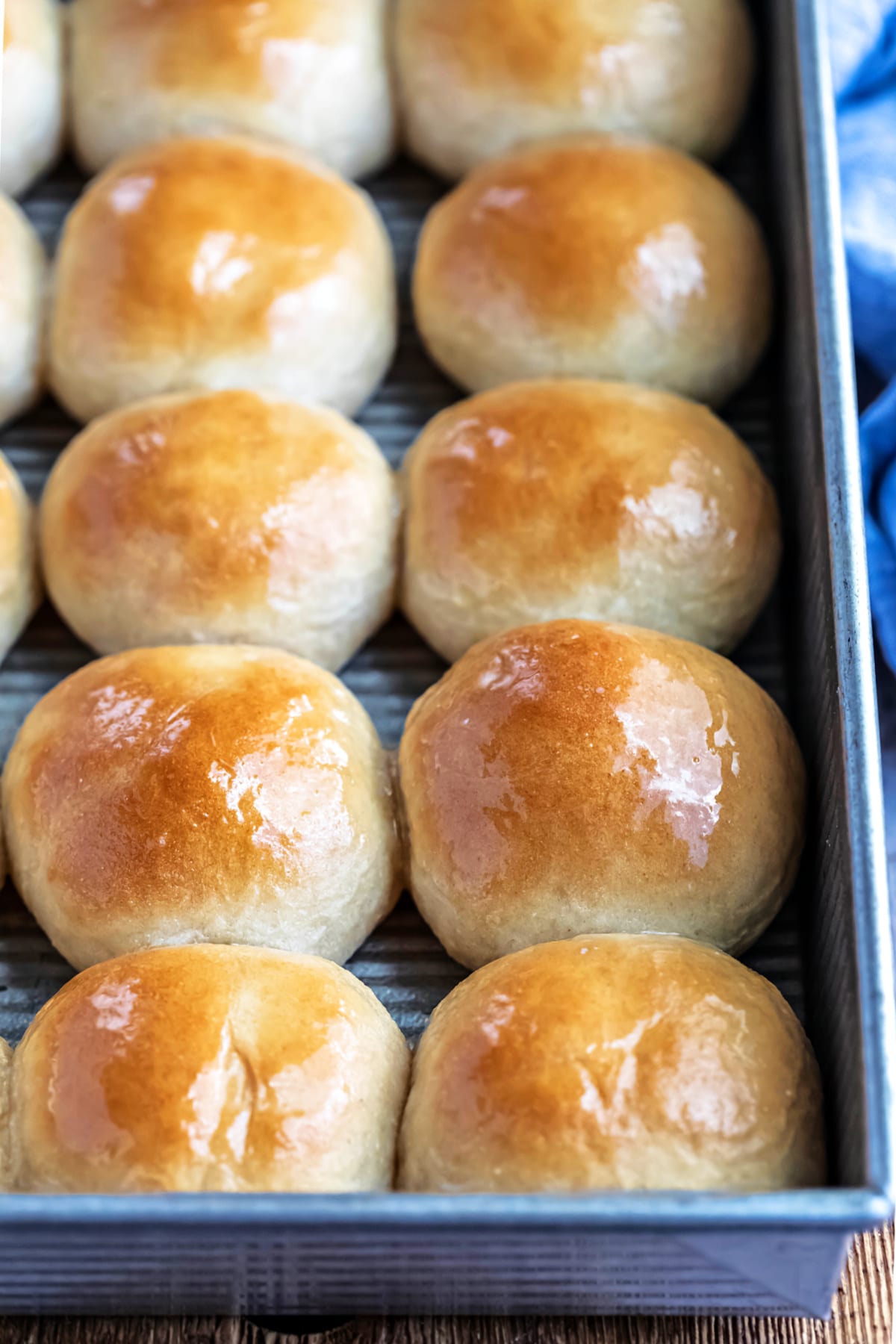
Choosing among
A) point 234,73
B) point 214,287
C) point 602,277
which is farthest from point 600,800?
point 234,73

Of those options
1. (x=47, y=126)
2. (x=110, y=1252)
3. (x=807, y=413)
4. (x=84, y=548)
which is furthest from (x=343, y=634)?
(x=47, y=126)

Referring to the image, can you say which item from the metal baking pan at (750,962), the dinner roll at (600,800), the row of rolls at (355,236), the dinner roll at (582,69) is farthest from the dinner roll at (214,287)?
the dinner roll at (600,800)

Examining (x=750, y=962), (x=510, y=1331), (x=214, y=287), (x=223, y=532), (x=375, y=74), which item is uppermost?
(x=375, y=74)

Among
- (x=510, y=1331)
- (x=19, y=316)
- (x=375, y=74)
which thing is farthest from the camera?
(x=375, y=74)

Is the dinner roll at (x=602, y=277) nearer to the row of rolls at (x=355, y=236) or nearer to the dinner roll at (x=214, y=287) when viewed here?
the row of rolls at (x=355, y=236)

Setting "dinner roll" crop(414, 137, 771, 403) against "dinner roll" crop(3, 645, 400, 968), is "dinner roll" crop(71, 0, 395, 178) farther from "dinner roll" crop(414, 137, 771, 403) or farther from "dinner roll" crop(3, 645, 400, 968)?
Answer: "dinner roll" crop(3, 645, 400, 968)

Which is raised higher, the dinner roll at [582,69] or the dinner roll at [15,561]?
the dinner roll at [582,69]

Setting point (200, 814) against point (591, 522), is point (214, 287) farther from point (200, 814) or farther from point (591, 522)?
point (200, 814)
